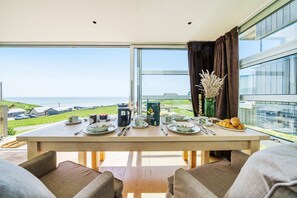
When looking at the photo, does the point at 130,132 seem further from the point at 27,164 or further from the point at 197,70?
the point at 197,70

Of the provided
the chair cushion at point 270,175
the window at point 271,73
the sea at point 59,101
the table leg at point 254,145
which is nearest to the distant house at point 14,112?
the sea at point 59,101

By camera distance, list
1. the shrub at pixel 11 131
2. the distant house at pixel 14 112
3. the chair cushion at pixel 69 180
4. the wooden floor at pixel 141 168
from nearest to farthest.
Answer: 1. the chair cushion at pixel 69 180
2. the wooden floor at pixel 141 168
3. the distant house at pixel 14 112
4. the shrub at pixel 11 131

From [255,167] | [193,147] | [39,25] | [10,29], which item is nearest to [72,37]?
[39,25]

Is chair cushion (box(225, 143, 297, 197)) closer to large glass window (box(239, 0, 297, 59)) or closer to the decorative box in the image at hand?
the decorative box

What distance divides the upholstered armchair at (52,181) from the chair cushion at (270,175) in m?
0.67

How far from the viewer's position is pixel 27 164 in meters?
0.90

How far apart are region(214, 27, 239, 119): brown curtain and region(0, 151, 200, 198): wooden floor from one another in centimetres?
111

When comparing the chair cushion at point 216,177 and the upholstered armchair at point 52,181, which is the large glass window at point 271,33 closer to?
the chair cushion at point 216,177

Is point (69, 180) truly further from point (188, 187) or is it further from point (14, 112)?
point (14, 112)

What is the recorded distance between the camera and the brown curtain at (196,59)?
2.43 metres

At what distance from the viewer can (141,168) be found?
192 centimetres

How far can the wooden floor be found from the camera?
4.90ft

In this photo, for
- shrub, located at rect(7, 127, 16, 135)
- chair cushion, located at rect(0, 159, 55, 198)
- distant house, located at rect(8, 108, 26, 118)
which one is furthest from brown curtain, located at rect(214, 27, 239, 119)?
shrub, located at rect(7, 127, 16, 135)

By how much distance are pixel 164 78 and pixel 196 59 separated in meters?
0.71
